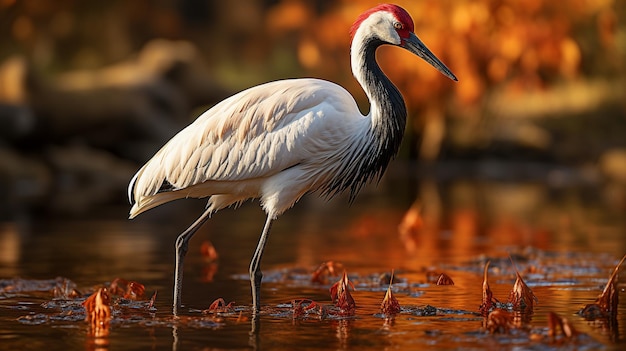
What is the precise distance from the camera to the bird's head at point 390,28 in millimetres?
9438

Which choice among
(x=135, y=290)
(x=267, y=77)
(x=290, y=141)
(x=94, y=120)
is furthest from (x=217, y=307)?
(x=267, y=77)

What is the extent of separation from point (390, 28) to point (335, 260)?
368 cm

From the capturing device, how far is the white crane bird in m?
9.20

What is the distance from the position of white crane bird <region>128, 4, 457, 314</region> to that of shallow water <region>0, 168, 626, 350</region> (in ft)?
2.81

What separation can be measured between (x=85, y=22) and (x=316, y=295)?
78.8 feet

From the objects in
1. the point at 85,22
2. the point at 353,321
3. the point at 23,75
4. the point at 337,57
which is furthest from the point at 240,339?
the point at 85,22

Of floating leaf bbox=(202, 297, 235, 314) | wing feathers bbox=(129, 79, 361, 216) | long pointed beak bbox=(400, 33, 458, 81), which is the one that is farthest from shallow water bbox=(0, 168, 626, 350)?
long pointed beak bbox=(400, 33, 458, 81)

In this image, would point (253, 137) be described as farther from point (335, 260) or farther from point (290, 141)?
point (335, 260)

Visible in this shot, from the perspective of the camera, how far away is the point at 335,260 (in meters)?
12.5

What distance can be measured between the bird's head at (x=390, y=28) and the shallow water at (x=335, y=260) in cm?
192

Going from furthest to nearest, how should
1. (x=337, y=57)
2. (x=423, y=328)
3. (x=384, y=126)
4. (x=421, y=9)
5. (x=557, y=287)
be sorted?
(x=337, y=57)
(x=421, y=9)
(x=557, y=287)
(x=384, y=126)
(x=423, y=328)

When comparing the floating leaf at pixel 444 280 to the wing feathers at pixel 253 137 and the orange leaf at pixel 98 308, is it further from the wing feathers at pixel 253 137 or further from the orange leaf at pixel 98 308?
the orange leaf at pixel 98 308

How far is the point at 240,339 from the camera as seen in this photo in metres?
7.42

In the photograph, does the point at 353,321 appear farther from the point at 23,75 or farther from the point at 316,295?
the point at 23,75
